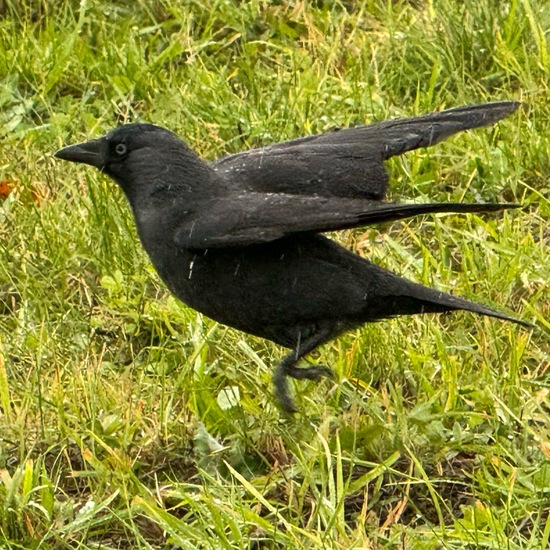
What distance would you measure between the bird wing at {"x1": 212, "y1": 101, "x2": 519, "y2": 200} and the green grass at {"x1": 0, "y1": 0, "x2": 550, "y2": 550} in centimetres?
51

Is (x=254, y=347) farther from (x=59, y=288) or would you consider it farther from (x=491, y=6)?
(x=491, y=6)

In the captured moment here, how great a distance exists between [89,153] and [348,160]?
0.91m

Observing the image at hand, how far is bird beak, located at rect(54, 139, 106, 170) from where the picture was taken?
5.27 meters

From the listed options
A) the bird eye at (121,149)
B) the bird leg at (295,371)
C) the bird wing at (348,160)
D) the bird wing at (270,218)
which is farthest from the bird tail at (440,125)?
the bird eye at (121,149)

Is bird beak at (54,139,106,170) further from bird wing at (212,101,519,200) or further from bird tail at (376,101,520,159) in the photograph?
bird tail at (376,101,520,159)

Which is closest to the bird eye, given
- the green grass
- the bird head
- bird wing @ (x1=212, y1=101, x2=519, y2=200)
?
the bird head

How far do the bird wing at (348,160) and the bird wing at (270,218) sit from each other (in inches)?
9.3

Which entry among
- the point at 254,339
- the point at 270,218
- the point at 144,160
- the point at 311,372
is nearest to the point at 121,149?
the point at 144,160

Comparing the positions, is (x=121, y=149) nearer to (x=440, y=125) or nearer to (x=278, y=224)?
(x=278, y=224)

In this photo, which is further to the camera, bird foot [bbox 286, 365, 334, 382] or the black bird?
bird foot [bbox 286, 365, 334, 382]

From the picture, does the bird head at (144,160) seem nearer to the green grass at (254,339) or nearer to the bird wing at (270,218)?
the bird wing at (270,218)

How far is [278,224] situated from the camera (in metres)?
4.83

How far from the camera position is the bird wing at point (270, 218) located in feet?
15.4

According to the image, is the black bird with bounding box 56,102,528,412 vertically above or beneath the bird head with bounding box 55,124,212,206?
beneath
